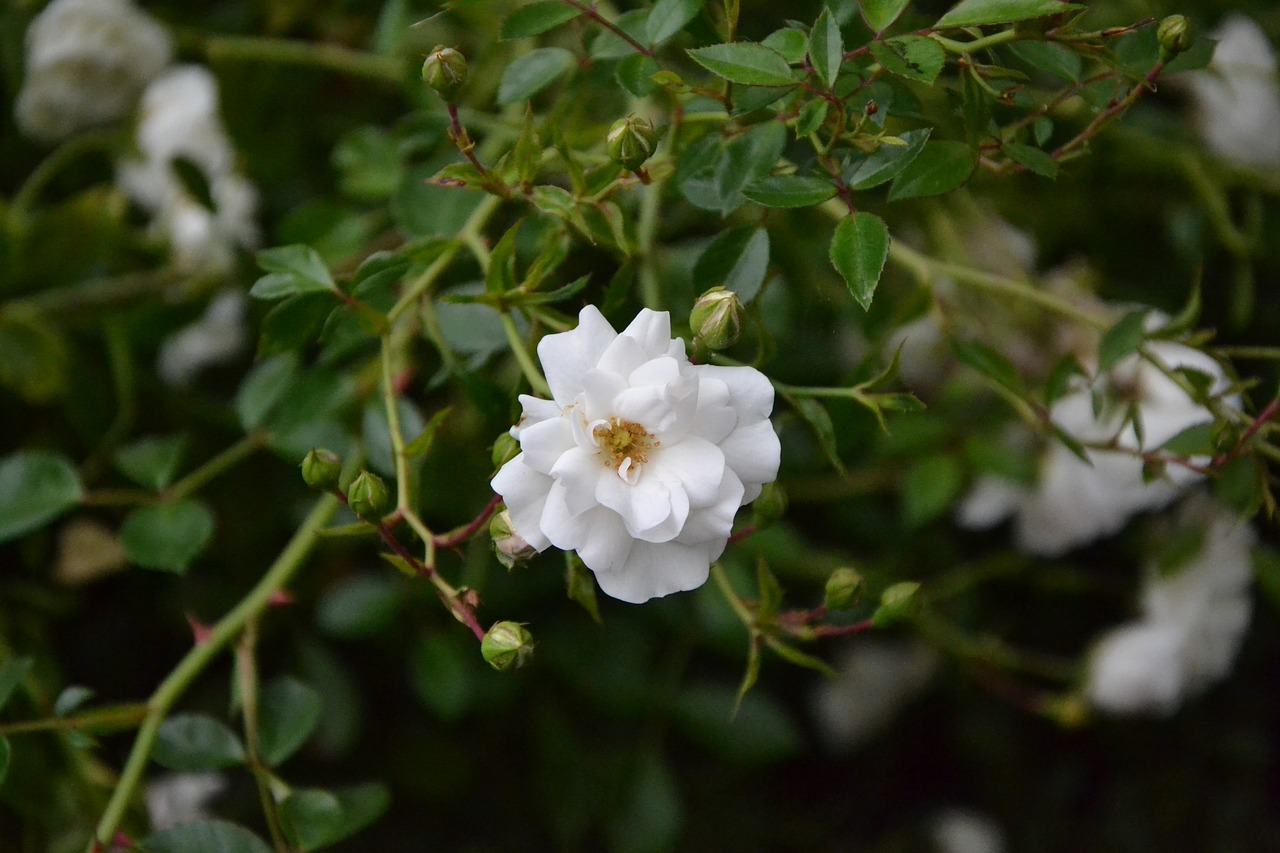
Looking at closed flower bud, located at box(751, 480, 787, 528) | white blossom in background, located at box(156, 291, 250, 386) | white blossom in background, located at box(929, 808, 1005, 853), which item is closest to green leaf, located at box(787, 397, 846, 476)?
closed flower bud, located at box(751, 480, 787, 528)

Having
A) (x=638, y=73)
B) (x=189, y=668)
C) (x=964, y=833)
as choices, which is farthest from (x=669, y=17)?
(x=964, y=833)

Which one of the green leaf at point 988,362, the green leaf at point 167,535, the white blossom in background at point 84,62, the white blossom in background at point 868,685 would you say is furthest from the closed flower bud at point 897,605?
the white blossom in background at point 84,62

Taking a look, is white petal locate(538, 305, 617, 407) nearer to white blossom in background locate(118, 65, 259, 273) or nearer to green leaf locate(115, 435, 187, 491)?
green leaf locate(115, 435, 187, 491)

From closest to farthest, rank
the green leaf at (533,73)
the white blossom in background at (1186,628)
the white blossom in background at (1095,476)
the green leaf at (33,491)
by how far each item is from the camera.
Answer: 1. the green leaf at (533,73)
2. the green leaf at (33,491)
3. the white blossom in background at (1095,476)
4. the white blossom in background at (1186,628)

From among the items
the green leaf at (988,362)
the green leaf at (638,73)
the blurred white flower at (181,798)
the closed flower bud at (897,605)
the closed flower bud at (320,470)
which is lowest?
the blurred white flower at (181,798)

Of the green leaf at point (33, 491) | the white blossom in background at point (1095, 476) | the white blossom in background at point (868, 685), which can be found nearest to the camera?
the green leaf at point (33, 491)

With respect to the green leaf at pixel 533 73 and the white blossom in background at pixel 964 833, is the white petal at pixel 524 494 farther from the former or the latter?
the white blossom in background at pixel 964 833

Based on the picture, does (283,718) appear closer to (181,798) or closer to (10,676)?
(10,676)
